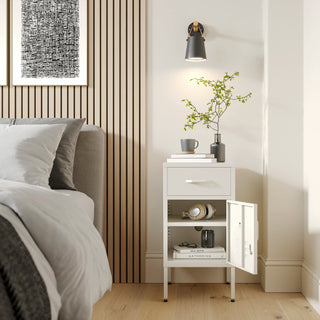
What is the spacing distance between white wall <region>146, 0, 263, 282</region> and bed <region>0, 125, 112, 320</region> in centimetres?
113

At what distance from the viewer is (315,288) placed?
7.70 feet

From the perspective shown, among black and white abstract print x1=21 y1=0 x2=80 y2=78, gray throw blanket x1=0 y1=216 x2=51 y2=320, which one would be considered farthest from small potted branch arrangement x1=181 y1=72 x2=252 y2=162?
gray throw blanket x1=0 y1=216 x2=51 y2=320

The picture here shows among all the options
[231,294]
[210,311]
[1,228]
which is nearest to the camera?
[1,228]

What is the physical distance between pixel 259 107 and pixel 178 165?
745 mm

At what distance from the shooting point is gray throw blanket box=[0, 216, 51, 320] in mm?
1094

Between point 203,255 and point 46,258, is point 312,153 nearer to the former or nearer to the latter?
point 203,255

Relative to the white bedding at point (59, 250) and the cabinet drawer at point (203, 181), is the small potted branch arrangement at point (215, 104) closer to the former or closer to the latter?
the cabinet drawer at point (203, 181)

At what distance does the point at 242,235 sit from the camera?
2.27 meters

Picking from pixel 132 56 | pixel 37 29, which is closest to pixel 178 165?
pixel 132 56

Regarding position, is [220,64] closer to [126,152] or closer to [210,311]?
[126,152]

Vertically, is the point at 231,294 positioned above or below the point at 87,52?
below

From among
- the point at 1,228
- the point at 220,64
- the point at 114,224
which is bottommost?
the point at 114,224

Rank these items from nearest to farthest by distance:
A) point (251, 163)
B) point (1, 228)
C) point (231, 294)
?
1. point (1, 228)
2. point (231, 294)
3. point (251, 163)

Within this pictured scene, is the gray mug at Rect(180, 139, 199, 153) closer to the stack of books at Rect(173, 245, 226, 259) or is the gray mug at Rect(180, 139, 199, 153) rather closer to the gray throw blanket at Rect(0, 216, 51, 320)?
the stack of books at Rect(173, 245, 226, 259)
